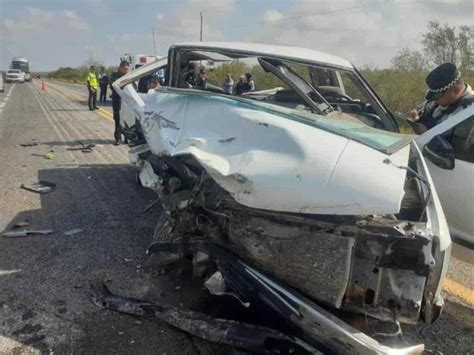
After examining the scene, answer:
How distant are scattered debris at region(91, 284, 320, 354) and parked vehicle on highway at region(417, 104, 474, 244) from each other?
1.42 meters

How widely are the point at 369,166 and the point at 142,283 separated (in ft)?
6.11

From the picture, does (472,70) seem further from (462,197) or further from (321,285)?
(321,285)

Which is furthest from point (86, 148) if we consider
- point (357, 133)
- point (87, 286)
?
point (357, 133)

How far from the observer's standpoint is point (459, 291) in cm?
329

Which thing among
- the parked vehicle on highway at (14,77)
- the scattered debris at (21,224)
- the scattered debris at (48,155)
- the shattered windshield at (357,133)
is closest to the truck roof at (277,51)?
the shattered windshield at (357,133)

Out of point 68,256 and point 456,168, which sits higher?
point 456,168

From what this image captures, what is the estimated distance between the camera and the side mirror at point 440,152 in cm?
310

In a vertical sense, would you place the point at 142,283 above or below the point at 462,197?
below

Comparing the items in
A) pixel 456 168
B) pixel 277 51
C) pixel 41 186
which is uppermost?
pixel 277 51

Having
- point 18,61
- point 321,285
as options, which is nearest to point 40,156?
point 321,285

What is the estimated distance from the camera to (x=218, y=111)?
3.08m

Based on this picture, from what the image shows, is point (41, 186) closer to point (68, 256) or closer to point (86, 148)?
point (68, 256)

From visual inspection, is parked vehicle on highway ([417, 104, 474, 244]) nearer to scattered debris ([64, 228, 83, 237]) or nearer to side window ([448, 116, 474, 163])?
side window ([448, 116, 474, 163])

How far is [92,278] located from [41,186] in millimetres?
2866
